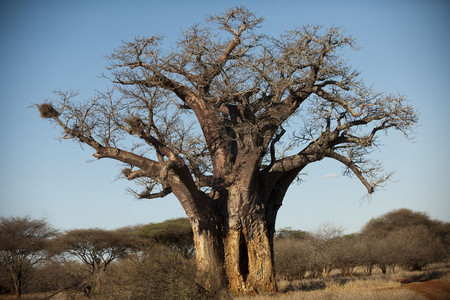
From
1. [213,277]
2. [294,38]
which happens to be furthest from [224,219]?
[294,38]

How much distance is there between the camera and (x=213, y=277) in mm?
7805

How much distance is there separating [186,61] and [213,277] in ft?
14.9

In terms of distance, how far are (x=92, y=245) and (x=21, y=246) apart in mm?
2758

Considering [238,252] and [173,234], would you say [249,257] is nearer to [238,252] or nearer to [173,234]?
[238,252]

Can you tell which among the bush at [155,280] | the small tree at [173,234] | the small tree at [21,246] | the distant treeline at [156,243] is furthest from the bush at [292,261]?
the small tree at [21,246]

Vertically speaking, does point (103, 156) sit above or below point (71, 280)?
above

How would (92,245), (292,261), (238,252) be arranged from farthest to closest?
(92,245)
(292,261)
(238,252)

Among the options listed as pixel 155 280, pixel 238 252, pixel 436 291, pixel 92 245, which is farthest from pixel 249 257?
pixel 92 245

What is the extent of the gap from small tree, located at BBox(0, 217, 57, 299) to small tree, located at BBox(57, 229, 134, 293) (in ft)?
2.88

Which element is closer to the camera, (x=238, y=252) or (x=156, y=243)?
(x=238, y=252)

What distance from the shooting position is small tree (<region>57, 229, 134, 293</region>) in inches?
725

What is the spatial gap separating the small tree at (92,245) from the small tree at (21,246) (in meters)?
0.88

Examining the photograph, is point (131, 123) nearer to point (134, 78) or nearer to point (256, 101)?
point (134, 78)

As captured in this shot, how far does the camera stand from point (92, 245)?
18.6 meters
